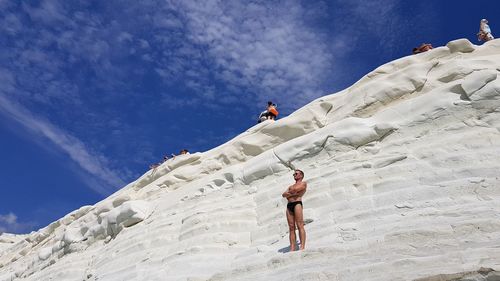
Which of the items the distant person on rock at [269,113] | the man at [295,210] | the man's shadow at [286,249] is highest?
the distant person on rock at [269,113]

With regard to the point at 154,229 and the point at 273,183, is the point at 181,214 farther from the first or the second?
the point at 273,183

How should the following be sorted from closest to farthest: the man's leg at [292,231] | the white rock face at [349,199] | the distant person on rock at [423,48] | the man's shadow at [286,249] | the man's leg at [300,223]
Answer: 1. the white rock face at [349,199]
2. the man's leg at [300,223]
3. the man's leg at [292,231]
4. the man's shadow at [286,249]
5. the distant person on rock at [423,48]

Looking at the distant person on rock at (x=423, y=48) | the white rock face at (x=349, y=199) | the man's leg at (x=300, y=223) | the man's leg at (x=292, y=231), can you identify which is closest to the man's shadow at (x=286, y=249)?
the white rock face at (x=349, y=199)

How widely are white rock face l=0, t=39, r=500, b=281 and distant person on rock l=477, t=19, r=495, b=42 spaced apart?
2.33m

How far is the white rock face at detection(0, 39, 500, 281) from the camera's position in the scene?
7473 mm

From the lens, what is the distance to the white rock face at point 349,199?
294 inches

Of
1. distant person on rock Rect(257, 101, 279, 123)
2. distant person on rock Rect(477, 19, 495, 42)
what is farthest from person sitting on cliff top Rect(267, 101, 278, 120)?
distant person on rock Rect(477, 19, 495, 42)

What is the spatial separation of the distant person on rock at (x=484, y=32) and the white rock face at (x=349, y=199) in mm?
2328

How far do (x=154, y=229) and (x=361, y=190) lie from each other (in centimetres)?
607

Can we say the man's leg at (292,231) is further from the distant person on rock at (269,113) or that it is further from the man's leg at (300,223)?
the distant person on rock at (269,113)

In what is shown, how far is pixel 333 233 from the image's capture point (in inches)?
360

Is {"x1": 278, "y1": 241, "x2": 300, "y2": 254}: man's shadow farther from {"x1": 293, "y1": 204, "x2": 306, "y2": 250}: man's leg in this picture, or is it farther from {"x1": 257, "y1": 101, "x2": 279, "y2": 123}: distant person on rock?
{"x1": 257, "y1": 101, "x2": 279, "y2": 123}: distant person on rock

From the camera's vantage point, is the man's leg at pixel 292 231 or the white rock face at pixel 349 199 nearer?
the white rock face at pixel 349 199

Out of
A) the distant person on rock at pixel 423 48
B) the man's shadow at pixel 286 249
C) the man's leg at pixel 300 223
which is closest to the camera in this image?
the man's leg at pixel 300 223
